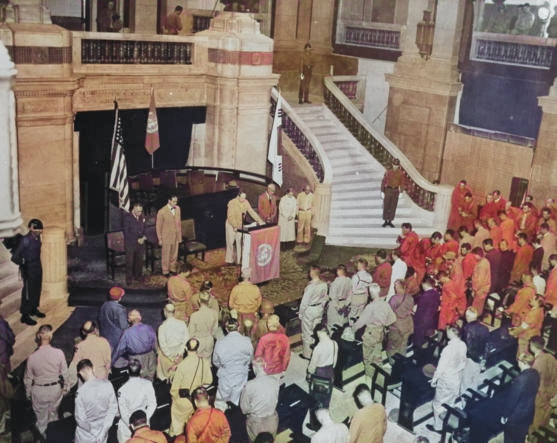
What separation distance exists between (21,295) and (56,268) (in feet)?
3.65

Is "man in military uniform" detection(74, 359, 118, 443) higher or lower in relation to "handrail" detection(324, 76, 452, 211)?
lower

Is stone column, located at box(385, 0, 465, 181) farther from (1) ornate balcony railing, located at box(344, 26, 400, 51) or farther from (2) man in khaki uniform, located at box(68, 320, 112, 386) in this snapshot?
(2) man in khaki uniform, located at box(68, 320, 112, 386)

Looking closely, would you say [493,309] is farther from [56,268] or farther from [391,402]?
[56,268]

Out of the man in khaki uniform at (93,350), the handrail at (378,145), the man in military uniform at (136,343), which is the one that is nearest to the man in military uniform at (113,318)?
the man in military uniform at (136,343)

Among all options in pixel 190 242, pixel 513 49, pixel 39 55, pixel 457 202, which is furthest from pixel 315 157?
pixel 39 55

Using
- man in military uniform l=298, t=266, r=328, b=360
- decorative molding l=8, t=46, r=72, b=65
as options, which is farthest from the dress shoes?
decorative molding l=8, t=46, r=72, b=65

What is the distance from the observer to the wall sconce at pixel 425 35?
21.9 metres

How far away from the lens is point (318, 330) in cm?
1030

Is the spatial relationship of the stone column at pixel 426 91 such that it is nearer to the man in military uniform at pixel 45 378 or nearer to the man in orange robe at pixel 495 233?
the man in orange robe at pixel 495 233

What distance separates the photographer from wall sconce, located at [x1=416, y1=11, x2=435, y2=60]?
21.9 metres

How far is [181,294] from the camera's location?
465 inches

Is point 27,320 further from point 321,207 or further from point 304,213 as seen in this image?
point 321,207

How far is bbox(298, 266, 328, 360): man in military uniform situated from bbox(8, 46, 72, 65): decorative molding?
23.3ft

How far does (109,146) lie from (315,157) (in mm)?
5432
